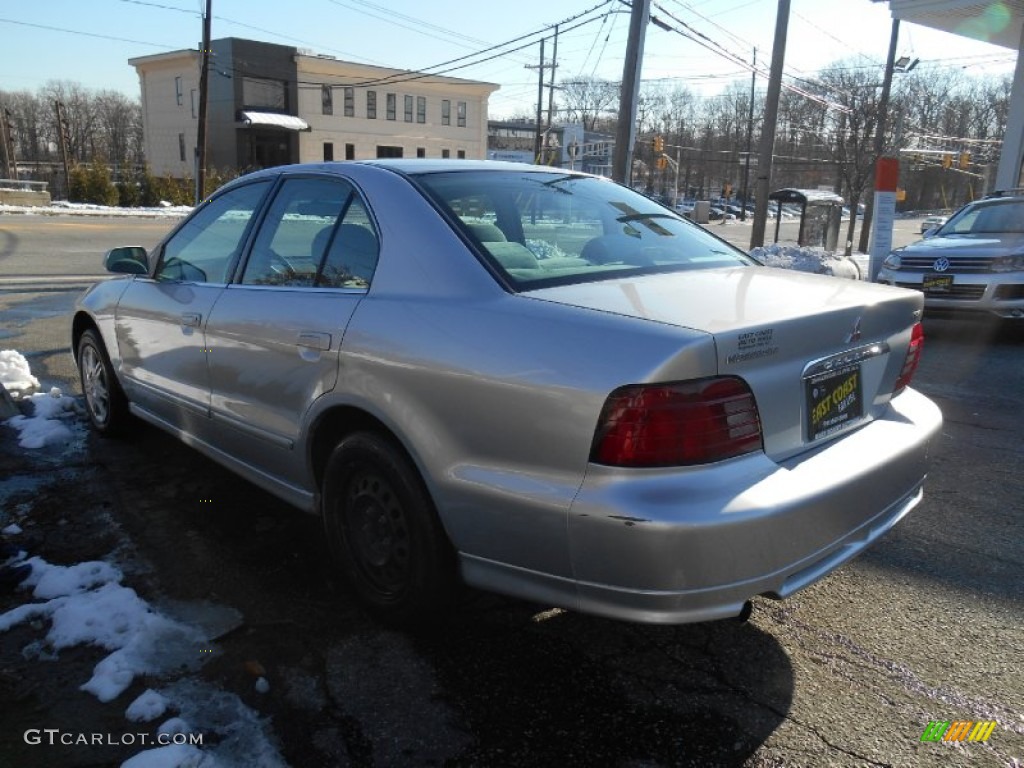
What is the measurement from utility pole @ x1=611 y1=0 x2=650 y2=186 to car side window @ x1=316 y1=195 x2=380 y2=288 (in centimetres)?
1284

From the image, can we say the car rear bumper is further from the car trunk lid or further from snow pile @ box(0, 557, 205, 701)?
snow pile @ box(0, 557, 205, 701)

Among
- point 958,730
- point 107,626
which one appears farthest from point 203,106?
point 958,730

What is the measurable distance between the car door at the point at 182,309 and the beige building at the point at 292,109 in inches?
1933

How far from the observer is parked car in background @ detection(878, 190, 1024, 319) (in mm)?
8344

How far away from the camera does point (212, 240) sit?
3947mm

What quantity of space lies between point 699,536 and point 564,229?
1.54 meters

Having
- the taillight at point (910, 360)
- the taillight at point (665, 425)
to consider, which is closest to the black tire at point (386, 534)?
the taillight at point (665, 425)

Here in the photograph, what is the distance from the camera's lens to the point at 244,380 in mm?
3334

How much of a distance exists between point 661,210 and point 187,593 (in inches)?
103

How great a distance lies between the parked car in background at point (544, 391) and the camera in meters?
2.07

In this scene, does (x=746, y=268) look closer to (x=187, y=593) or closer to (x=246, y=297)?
(x=246, y=297)

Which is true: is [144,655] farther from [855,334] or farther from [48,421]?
[48,421]

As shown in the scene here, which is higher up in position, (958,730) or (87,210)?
(87,210)

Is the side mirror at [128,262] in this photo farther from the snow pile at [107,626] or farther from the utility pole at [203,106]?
the utility pole at [203,106]
